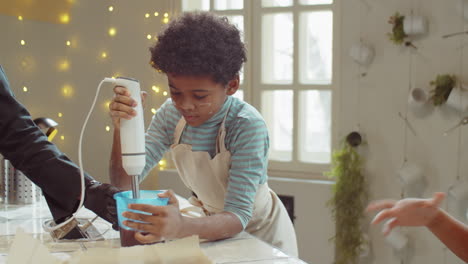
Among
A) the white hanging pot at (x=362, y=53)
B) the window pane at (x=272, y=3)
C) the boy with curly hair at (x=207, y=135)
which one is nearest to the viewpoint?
the boy with curly hair at (x=207, y=135)

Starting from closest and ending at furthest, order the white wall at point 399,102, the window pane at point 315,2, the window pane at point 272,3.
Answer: the white wall at point 399,102
the window pane at point 315,2
the window pane at point 272,3

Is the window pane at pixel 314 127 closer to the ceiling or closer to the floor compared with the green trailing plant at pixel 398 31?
closer to the floor

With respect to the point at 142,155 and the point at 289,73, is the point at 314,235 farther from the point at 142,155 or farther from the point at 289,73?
the point at 142,155

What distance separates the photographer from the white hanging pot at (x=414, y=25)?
224 cm

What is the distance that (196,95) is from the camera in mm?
1188

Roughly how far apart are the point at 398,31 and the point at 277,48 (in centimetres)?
64

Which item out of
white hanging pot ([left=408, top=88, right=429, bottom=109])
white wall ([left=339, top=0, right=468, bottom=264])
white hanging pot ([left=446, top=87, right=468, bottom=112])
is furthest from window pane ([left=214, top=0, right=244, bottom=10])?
white hanging pot ([left=446, top=87, right=468, bottom=112])

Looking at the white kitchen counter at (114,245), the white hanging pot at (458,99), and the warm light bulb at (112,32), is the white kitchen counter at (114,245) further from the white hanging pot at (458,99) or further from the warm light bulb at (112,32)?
the warm light bulb at (112,32)

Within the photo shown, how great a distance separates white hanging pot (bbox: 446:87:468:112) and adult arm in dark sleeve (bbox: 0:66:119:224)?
156cm

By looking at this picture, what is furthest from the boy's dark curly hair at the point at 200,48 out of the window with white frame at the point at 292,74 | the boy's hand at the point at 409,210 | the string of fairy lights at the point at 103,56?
the string of fairy lights at the point at 103,56

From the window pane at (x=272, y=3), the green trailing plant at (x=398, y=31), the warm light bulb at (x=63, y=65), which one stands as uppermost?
the window pane at (x=272, y=3)

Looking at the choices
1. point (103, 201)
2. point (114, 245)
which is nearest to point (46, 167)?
point (103, 201)

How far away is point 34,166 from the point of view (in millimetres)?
1229

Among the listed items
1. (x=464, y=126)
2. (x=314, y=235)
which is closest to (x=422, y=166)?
(x=464, y=126)
